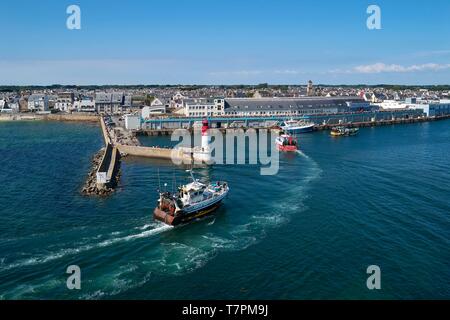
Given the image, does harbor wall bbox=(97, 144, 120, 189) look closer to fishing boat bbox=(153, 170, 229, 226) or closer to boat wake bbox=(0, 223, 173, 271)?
fishing boat bbox=(153, 170, 229, 226)

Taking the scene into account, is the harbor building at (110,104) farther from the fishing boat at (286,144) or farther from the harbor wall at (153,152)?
the fishing boat at (286,144)

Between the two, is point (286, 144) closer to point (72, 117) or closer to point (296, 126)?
point (296, 126)

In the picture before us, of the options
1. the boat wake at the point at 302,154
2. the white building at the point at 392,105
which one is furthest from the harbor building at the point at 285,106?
the boat wake at the point at 302,154

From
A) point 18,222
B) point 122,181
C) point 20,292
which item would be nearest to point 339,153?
point 122,181

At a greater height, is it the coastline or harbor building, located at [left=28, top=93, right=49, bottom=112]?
harbor building, located at [left=28, top=93, right=49, bottom=112]

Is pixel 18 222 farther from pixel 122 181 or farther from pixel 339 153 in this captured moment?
pixel 339 153

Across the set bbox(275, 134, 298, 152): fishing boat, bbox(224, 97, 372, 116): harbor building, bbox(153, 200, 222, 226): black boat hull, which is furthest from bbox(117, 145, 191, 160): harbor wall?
bbox(224, 97, 372, 116): harbor building

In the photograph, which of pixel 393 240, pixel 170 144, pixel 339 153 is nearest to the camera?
pixel 393 240
